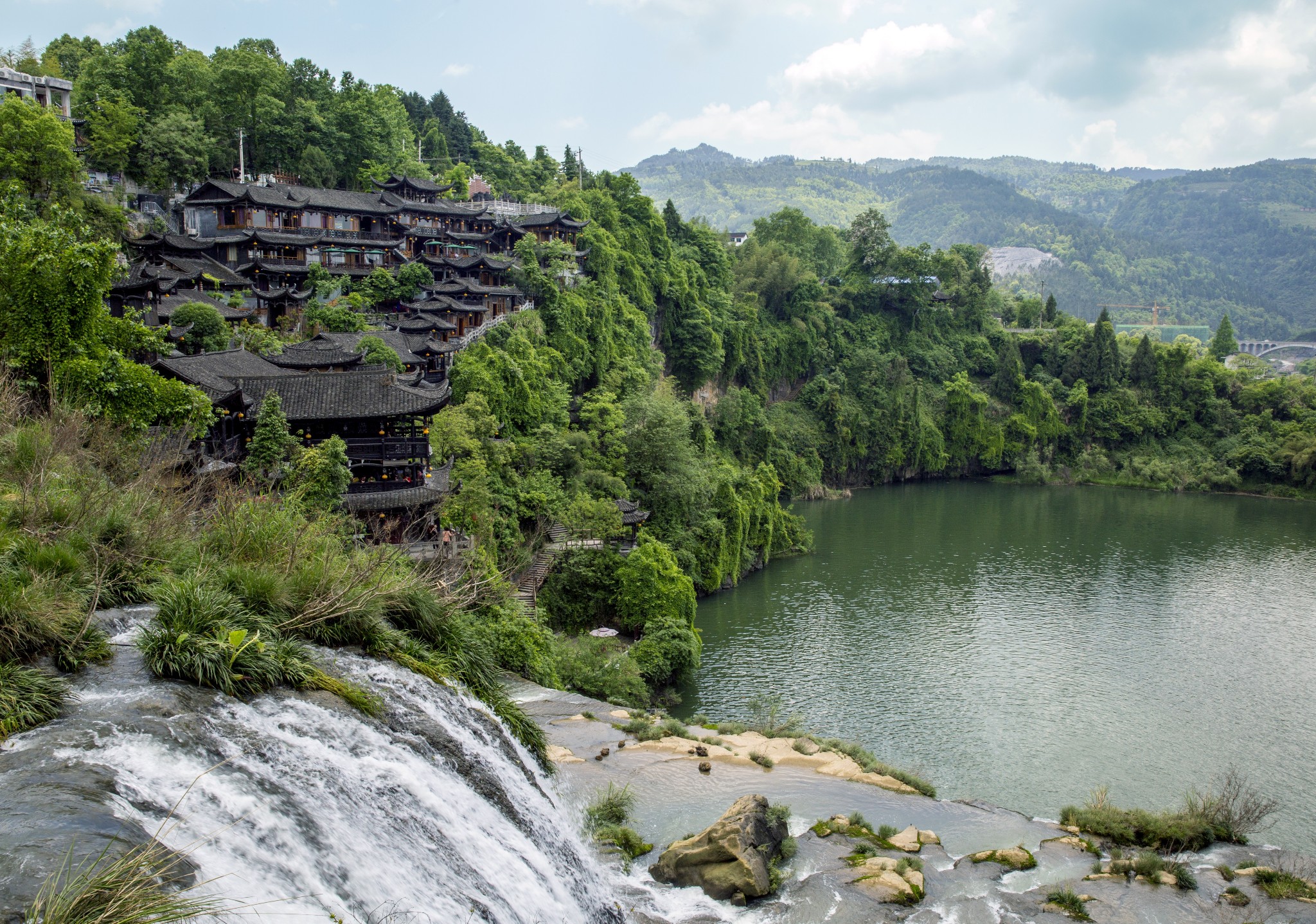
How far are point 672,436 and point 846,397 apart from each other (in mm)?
30293

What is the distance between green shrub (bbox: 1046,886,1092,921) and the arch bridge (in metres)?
125

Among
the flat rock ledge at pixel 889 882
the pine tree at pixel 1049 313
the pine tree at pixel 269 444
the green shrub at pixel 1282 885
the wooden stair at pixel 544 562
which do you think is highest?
the pine tree at pixel 1049 313

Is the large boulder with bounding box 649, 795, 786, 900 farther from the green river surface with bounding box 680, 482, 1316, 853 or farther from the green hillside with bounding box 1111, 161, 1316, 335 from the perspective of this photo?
the green hillside with bounding box 1111, 161, 1316, 335

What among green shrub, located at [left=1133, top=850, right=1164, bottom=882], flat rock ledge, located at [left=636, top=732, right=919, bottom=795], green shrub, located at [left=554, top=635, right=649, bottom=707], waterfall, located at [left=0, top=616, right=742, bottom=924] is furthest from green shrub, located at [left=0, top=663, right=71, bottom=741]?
green shrub, located at [left=1133, top=850, right=1164, bottom=882]

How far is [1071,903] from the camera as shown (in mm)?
13617

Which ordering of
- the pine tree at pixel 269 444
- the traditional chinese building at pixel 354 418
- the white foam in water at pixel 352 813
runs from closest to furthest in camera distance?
the white foam in water at pixel 352 813 < the pine tree at pixel 269 444 < the traditional chinese building at pixel 354 418

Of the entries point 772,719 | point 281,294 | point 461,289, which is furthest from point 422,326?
→ point 772,719

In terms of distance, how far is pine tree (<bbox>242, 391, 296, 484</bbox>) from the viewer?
73.1 ft

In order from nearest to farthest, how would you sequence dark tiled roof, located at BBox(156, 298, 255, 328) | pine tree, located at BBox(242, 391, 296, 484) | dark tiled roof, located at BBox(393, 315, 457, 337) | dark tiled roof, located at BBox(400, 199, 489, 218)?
1. pine tree, located at BBox(242, 391, 296, 484)
2. dark tiled roof, located at BBox(156, 298, 255, 328)
3. dark tiled roof, located at BBox(393, 315, 457, 337)
4. dark tiled roof, located at BBox(400, 199, 489, 218)

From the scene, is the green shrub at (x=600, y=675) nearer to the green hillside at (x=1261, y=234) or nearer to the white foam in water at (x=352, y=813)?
the white foam in water at (x=352, y=813)

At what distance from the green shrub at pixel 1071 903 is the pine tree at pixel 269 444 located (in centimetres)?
1870

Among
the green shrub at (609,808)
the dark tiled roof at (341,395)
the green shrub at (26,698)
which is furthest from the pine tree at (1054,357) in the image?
the green shrub at (26,698)

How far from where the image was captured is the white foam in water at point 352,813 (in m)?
7.07

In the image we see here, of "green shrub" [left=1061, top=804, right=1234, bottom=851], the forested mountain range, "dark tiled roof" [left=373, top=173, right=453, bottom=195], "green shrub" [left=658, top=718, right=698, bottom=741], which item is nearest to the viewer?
"green shrub" [left=1061, top=804, right=1234, bottom=851]
